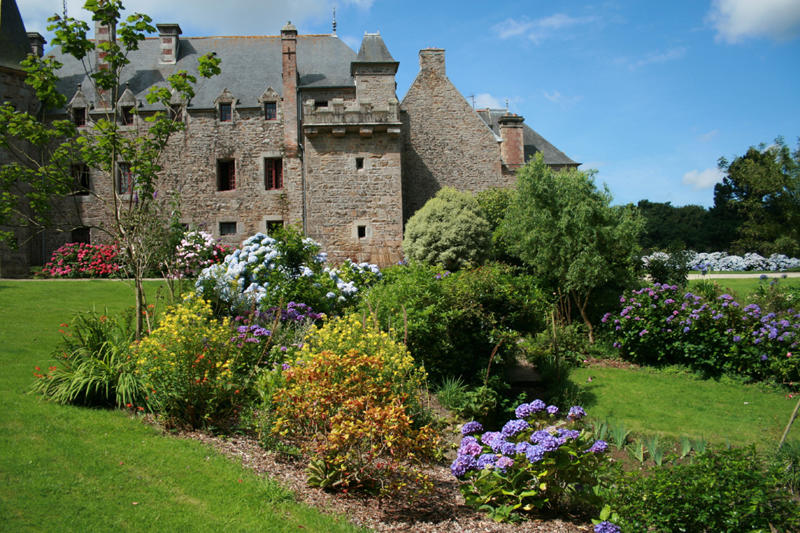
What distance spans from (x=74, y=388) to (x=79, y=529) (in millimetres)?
2718

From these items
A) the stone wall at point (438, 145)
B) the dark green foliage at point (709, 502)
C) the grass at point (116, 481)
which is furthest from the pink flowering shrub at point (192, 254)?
the stone wall at point (438, 145)

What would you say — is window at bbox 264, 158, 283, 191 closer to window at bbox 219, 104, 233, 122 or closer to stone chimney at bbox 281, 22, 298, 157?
stone chimney at bbox 281, 22, 298, 157

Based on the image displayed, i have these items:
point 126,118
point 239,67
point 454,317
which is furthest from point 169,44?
point 454,317

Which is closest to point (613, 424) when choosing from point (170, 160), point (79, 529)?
point (79, 529)

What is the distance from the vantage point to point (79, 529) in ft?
12.2

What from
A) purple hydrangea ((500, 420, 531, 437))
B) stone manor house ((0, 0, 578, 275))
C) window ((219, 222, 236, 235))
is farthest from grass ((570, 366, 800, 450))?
window ((219, 222, 236, 235))

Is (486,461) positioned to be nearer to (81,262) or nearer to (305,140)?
(305,140)

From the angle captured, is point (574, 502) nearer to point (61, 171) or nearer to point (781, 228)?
point (61, 171)

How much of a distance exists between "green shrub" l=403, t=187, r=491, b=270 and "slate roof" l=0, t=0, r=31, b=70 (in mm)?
15857

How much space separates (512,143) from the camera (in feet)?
75.6

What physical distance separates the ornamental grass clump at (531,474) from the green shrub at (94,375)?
3.80 meters

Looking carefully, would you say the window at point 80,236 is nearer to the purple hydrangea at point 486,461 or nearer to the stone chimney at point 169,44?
the stone chimney at point 169,44

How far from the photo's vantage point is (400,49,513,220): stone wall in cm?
2255

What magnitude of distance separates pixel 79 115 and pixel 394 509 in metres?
23.5
